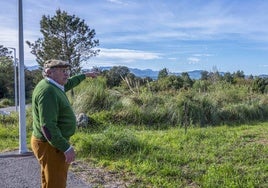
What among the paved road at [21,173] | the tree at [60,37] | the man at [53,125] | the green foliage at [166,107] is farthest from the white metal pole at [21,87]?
the tree at [60,37]

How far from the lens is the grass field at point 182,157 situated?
4820 mm

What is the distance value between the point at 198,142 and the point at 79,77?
3.46 m

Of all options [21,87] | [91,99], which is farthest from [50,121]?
[91,99]

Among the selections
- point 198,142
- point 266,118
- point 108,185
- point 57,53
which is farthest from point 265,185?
point 57,53

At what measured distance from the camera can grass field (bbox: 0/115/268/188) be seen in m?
4.82

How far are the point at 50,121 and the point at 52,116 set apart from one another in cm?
5

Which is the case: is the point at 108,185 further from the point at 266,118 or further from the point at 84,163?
the point at 266,118

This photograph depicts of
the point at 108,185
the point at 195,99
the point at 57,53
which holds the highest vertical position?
the point at 57,53

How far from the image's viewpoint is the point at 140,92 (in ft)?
40.3

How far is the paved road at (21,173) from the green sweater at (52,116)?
183cm

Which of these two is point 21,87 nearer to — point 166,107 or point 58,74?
point 58,74

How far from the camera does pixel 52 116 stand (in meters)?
3.01

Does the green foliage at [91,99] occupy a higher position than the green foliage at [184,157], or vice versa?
the green foliage at [91,99]

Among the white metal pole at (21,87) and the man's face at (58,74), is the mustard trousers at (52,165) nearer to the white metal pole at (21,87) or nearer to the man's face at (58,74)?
the man's face at (58,74)
